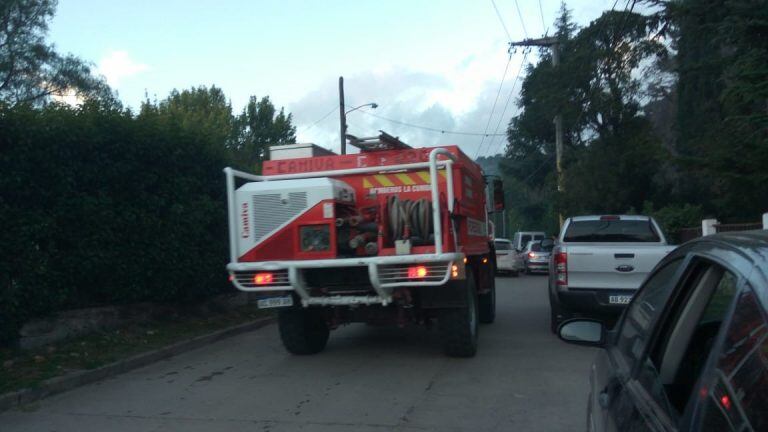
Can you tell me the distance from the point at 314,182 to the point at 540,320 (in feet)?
21.2

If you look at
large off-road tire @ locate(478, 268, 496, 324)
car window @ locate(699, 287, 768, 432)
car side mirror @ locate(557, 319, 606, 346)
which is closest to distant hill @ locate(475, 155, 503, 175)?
large off-road tire @ locate(478, 268, 496, 324)

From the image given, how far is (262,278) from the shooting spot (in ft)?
25.5

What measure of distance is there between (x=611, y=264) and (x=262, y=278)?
496 cm

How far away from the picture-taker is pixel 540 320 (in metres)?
12.5

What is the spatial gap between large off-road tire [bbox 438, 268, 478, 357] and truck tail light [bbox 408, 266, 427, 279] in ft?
2.88

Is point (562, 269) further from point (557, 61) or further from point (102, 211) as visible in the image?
point (557, 61)

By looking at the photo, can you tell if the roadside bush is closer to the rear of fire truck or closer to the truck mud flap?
the rear of fire truck

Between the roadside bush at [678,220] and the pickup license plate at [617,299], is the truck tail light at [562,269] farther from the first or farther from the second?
the roadside bush at [678,220]

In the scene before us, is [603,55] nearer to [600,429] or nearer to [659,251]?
[659,251]

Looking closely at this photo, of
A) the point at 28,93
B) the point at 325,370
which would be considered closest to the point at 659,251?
the point at 325,370

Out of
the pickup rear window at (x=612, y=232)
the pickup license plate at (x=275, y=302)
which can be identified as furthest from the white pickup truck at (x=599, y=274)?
the pickup license plate at (x=275, y=302)

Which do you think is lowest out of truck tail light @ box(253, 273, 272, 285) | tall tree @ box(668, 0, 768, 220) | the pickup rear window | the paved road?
the paved road

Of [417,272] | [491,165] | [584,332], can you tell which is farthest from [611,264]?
[491,165]

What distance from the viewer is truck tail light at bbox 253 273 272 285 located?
25.4ft
